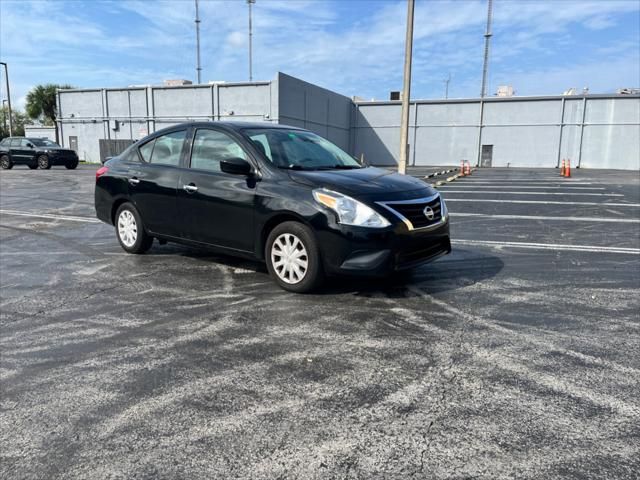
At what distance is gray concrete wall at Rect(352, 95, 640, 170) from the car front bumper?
122 feet

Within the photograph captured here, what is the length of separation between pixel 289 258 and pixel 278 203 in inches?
21.4

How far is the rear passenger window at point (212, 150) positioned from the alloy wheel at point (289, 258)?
3.42 ft

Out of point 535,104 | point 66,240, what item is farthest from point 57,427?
point 535,104

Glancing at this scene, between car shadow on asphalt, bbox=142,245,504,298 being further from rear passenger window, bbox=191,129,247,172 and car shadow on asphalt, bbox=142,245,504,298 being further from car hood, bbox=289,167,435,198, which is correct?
rear passenger window, bbox=191,129,247,172

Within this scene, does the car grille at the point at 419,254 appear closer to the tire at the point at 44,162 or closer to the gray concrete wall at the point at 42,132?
the tire at the point at 44,162

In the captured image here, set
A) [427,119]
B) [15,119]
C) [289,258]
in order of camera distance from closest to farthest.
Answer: [289,258], [427,119], [15,119]

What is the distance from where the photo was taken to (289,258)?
4.85 m

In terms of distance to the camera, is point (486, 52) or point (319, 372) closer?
point (319, 372)

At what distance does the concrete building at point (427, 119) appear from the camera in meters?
33.7

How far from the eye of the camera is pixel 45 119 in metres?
58.4

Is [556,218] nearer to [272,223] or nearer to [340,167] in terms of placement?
[340,167]

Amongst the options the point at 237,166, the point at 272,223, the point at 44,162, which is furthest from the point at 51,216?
the point at 44,162

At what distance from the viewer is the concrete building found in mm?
33719

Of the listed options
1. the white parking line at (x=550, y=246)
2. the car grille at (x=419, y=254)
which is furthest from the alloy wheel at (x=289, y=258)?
the white parking line at (x=550, y=246)
